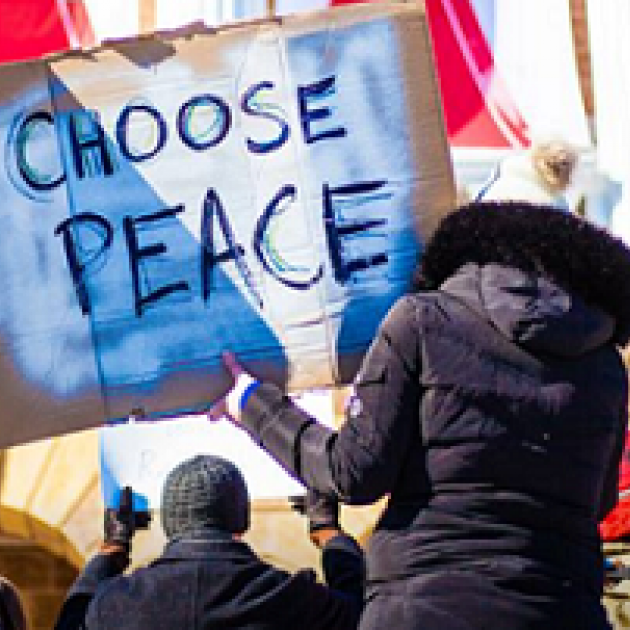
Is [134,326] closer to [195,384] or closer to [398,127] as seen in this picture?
[195,384]

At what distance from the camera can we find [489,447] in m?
2.05

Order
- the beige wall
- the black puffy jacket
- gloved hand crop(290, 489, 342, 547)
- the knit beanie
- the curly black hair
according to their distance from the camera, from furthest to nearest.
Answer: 1. the beige wall
2. gloved hand crop(290, 489, 342, 547)
3. the knit beanie
4. the curly black hair
5. the black puffy jacket

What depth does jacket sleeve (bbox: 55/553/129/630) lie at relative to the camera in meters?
2.58

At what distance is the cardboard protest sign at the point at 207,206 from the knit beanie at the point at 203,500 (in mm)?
243

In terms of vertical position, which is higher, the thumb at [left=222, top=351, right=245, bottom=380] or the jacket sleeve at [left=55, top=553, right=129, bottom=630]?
the thumb at [left=222, top=351, right=245, bottom=380]

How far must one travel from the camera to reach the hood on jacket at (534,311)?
206cm

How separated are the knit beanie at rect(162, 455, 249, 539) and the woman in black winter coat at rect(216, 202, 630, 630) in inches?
16.0

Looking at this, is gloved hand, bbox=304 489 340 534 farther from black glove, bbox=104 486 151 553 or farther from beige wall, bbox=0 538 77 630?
beige wall, bbox=0 538 77 630

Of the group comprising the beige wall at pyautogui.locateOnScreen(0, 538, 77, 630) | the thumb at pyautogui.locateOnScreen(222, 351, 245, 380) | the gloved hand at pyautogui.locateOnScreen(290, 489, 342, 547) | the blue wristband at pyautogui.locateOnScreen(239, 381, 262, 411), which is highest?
the blue wristband at pyautogui.locateOnScreen(239, 381, 262, 411)

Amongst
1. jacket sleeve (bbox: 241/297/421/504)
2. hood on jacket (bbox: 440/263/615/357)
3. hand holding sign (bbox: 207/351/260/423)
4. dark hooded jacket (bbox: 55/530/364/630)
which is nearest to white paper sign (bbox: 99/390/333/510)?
hand holding sign (bbox: 207/351/260/423)

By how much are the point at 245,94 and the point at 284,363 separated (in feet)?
1.81

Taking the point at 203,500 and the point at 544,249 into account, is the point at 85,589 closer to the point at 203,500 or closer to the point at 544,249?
the point at 203,500

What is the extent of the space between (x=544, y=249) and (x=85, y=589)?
43.2 inches

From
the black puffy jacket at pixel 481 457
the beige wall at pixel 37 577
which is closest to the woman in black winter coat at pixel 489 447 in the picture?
the black puffy jacket at pixel 481 457
